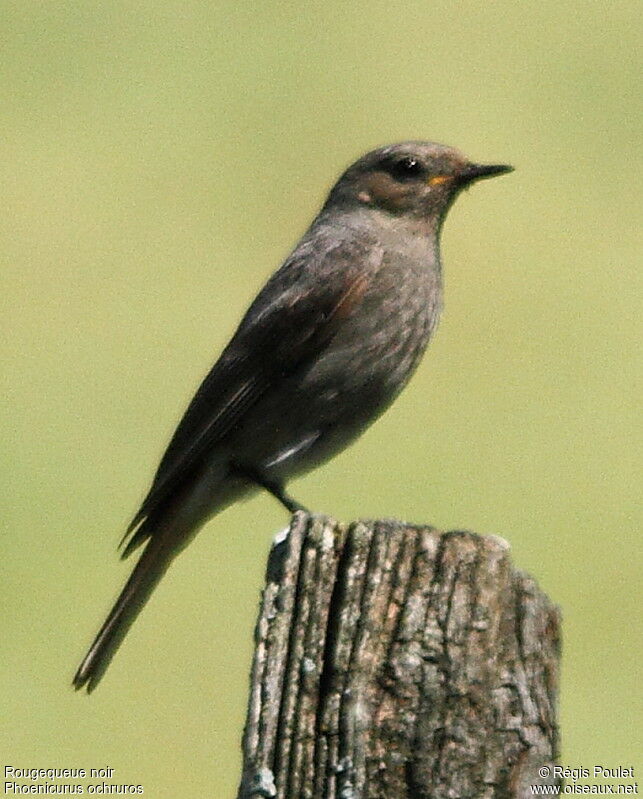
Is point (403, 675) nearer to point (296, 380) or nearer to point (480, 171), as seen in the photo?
point (296, 380)

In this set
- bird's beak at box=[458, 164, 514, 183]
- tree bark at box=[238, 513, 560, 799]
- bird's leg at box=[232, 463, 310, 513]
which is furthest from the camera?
bird's beak at box=[458, 164, 514, 183]

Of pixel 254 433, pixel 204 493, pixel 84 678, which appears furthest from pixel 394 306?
pixel 84 678

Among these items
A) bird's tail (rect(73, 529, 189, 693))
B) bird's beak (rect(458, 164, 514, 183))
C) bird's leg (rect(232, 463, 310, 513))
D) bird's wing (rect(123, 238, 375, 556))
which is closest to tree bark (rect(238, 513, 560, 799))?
bird's tail (rect(73, 529, 189, 693))

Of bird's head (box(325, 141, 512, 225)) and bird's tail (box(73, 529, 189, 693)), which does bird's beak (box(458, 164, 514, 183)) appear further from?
bird's tail (box(73, 529, 189, 693))

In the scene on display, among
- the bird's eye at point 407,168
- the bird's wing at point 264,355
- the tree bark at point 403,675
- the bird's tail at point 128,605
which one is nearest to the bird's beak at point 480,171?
the bird's eye at point 407,168

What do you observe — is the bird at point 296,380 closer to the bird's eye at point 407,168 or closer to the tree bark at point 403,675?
the bird's eye at point 407,168

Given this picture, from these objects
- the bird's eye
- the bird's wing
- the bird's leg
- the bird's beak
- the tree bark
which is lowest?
the tree bark

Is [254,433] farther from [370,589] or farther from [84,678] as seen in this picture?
[370,589]
